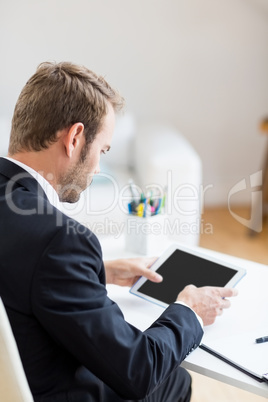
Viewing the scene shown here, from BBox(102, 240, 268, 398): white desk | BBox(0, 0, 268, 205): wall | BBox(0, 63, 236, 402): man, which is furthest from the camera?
BBox(0, 0, 268, 205): wall

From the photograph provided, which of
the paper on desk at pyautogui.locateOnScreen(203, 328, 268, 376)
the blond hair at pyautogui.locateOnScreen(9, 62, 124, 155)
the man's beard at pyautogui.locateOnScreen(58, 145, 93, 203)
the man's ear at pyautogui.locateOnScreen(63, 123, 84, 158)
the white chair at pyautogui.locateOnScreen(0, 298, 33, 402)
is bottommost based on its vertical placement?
the paper on desk at pyautogui.locateOnScreen(203, 328, 268, 376)

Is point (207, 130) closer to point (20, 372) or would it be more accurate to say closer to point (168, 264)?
point (168, 264)

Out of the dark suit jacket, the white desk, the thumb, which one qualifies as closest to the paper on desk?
the white desk

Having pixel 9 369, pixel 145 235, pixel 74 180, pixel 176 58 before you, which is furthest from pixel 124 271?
pixel 176 58

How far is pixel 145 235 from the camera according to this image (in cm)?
176

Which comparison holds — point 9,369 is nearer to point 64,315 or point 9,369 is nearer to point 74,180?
point 64,315

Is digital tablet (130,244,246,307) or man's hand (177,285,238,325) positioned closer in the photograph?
man's hand (177,285,238,325)

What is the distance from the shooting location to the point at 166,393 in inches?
57.4

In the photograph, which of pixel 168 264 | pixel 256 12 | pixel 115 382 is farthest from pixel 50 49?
pixel 115 382

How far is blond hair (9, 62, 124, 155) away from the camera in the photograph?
1240 millimetres

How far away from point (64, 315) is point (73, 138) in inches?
15.9

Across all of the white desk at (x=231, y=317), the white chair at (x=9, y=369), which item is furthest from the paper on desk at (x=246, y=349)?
the white chair at (x=9, y=369)

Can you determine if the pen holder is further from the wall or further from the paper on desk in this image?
the wall

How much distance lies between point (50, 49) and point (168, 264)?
2.04 m
